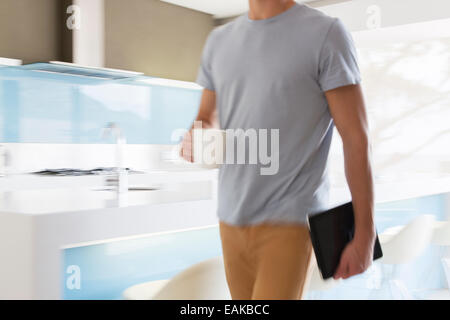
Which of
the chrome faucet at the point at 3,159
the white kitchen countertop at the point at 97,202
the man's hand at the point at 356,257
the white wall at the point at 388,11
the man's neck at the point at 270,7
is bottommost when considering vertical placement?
the man's hand at the point at 356,257

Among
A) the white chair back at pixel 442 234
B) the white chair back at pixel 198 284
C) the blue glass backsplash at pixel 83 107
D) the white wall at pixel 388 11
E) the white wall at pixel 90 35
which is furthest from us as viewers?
the white wall at pixel 388 11

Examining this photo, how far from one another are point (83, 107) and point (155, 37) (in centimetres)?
134

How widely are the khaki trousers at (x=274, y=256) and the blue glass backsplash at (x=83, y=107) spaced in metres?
3.88

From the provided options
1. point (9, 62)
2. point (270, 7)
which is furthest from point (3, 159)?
point (270, 7)

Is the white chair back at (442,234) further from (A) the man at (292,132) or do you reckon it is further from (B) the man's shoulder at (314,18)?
(B) the man's shoulder at (314,18)

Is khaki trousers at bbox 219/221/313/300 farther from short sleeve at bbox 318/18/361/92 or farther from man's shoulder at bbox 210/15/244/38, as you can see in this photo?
man's shoulder at bbox 210/15/244/38

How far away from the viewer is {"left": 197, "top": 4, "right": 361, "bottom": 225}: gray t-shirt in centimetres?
111

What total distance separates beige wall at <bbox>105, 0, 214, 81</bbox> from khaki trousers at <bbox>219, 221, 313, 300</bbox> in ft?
14.9

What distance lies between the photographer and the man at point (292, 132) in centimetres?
111

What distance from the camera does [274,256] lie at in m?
1.15

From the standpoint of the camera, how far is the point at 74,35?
4.97 m

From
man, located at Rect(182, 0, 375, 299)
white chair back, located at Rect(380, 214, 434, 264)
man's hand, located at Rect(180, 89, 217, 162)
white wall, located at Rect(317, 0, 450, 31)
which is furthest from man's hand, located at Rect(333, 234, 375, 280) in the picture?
white wall, located at Rect(317, 0, 450, 31)

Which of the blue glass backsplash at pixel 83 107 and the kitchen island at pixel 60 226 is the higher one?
the blue glass backsplash at pixel 83 107

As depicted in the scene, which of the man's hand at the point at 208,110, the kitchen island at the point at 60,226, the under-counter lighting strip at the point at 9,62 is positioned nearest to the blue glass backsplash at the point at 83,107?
the under-counter lighting strip at the point at 9,62
